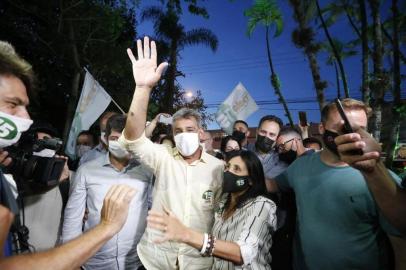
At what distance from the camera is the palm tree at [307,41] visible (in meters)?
10.3

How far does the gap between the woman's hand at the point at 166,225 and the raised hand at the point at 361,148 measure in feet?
3.39

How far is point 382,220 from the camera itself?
2.10m

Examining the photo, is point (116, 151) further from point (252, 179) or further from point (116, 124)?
point (252, 179)

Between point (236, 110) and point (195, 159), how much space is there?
5288mm

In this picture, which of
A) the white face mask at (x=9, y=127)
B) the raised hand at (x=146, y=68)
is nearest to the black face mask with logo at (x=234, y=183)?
the raised hand at (x=146, y=68)

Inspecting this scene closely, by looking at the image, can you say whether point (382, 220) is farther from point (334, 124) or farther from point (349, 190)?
point (334, 124)

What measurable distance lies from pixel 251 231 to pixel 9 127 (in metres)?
1.74

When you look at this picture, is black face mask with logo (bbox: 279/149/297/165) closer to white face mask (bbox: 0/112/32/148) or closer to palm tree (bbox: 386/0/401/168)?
white face mask (bbox: 0/112/32/148)

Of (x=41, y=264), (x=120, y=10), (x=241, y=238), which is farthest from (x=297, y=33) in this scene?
(x=41, y=264)

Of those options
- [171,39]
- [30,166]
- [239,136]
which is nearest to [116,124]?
[30,166]

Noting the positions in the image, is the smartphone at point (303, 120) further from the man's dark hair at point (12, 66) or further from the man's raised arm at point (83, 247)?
the man's dark hair at point (12, 66)

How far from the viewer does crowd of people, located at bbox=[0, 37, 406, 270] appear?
1.70m

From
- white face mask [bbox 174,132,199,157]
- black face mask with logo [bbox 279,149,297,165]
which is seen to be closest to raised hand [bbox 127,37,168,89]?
white face mask [bbox 174,132,199,157]

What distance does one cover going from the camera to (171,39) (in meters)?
21.5
